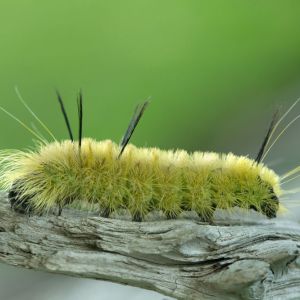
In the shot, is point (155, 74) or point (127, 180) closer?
point (127, 180)

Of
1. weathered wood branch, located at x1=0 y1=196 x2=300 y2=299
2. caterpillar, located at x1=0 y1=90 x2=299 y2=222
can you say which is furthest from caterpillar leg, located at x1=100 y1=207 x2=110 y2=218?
weathered wood branch, located at x1=0 y1=196 x2=300 y2=299

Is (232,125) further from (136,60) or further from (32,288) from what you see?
(32,288)

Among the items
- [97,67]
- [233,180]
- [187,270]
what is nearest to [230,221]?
[233,180]

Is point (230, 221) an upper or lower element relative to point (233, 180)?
lower

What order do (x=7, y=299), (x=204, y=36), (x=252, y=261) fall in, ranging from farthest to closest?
(x=204, y=36)
(x=7, y=299)
(x=252, y=261)

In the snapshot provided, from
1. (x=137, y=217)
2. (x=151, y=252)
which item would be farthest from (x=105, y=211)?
(x=151, y=252)

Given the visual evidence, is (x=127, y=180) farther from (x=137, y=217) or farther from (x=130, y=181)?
(x=137, y=217)
